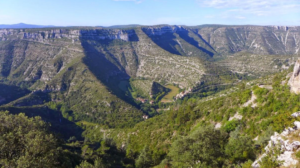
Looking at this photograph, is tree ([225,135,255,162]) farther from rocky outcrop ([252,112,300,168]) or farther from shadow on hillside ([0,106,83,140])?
shadow on hillside ([0,106,83,140])

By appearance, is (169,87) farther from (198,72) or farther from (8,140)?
(8,140)

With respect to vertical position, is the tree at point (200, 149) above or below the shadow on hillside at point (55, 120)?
above

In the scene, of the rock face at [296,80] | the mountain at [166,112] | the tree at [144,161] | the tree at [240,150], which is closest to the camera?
the tree at [240,150]

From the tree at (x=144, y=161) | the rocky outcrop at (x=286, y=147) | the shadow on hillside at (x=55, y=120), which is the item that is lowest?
the shadow on hillside at (x=55, y=120)

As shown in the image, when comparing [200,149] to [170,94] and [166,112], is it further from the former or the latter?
[170,94]

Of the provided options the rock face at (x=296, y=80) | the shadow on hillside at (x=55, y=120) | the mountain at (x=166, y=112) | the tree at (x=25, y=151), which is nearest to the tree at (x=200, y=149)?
the mountain at (x=166, y=112)

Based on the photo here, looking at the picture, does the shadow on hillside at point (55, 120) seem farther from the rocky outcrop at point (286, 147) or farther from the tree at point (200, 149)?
the rocky outcrop at point (286, 147)
